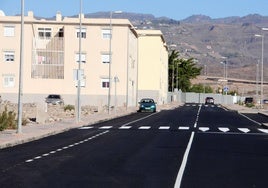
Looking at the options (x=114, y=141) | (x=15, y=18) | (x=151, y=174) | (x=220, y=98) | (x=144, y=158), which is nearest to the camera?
(x=151, y=174)

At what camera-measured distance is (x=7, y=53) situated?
288ft

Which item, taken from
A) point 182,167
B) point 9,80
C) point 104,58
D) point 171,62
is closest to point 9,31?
point 9,80

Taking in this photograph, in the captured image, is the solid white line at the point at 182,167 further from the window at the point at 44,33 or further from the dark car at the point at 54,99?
the window at the point at 44,33

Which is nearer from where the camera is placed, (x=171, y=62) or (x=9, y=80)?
(x=9, y=80)

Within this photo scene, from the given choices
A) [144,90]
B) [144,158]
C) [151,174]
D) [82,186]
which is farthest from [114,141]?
[144,90]

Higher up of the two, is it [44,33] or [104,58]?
[44,33]

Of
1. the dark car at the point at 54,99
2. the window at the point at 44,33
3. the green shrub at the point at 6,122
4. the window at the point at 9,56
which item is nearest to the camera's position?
the green shrub at the point at 6,122

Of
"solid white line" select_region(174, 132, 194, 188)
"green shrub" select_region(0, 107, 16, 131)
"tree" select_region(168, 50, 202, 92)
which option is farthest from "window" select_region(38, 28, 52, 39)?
"solid white line" select_region(174, 132, 194, 188)

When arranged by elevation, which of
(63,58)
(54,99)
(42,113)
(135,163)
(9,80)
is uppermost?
(63,58)

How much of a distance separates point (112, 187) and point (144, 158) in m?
6.56

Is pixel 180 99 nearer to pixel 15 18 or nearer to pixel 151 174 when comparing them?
pixel 15 18

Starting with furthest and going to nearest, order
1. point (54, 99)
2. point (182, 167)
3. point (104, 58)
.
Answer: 1. point (104, 58)
2. point (54, 99)
3. point (182, 167)

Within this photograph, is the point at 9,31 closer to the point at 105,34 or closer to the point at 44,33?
the point at 44,33

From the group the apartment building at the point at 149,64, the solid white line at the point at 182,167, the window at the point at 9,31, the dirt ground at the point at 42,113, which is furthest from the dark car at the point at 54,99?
the solid white line at the point at 182,167
